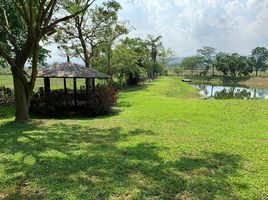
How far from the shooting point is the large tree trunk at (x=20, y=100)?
382 inches

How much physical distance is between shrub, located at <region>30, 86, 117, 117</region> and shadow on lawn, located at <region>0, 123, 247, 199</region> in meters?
5.72

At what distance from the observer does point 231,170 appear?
5.21m

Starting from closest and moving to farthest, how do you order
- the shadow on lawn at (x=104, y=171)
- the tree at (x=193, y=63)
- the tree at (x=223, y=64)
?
the shadow on lawn at (x=104, y=171) → the tree at (x=223, y=64) → the tree at (x=193, y=63)

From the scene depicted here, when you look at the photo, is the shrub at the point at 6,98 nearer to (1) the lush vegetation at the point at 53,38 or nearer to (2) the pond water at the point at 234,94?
(1) the lush vegetation at the point at 53,38

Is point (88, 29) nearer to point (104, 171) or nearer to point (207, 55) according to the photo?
point (104, 171)

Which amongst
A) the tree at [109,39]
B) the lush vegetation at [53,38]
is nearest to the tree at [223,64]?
the lush vegetation at [53,38]

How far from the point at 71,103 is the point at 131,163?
900 cm

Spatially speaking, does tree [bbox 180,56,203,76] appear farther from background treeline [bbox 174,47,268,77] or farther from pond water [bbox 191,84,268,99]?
pond water [bbox 191,84,268,99]

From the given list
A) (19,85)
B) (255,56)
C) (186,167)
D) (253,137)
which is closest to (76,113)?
(19,85)

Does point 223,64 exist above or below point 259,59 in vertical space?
below

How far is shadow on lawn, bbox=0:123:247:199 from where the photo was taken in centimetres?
419

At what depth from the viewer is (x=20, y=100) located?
984cm

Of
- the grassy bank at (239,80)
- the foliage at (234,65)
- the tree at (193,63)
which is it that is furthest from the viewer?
the tree at (193,63)

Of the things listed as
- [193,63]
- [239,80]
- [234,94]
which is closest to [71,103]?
[234,94]
